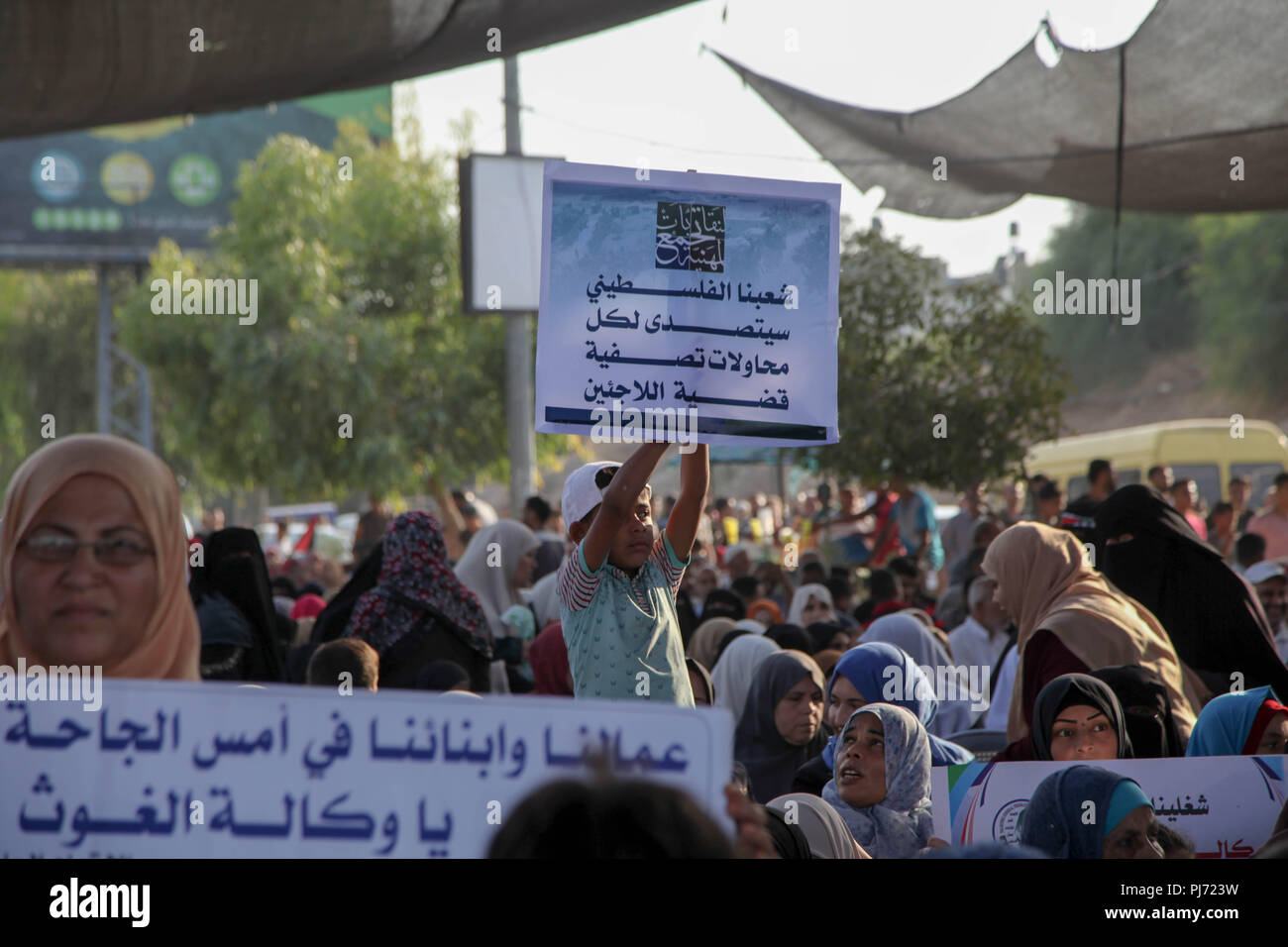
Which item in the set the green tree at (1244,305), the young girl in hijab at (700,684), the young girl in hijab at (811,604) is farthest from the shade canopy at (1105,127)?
the green tree at (1244,305)

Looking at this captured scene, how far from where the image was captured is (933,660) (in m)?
5.30

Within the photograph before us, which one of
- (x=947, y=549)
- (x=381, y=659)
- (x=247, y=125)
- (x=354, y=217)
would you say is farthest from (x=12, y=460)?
(x=381, y=659)

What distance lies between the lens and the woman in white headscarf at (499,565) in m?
7.27

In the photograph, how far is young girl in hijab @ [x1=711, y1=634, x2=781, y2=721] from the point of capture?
15.4 ft

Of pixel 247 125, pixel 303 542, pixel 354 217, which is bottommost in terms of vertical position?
pixel 303 542

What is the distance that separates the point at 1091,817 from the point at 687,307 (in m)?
1.32

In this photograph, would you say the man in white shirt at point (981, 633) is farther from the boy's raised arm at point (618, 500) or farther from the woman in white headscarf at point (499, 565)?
the boy's raised arm at point (618, 500)

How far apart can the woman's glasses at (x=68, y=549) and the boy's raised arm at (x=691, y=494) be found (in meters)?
1.37

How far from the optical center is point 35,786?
5.67 ft

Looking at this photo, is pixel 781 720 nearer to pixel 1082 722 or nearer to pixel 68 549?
pixel 1082 722

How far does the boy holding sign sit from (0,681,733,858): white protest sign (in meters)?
1.33

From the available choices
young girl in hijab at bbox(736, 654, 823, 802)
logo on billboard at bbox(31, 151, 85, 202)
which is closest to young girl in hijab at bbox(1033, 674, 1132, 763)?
young girl in hijab at bbox(736, 654, 823, 802)
